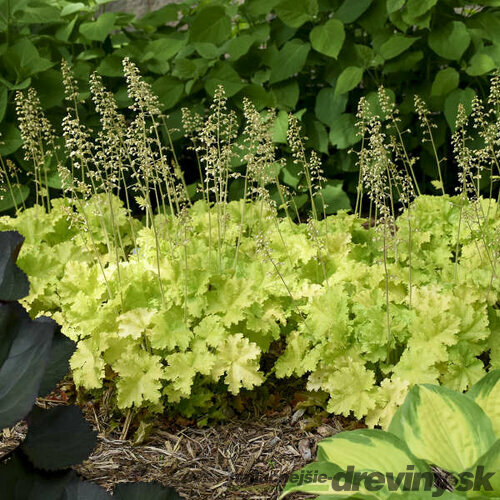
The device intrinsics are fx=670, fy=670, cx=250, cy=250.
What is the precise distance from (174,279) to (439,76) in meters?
1.96

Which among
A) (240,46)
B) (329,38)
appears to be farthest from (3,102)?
(329,38)

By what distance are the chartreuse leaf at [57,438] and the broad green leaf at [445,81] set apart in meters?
2.93

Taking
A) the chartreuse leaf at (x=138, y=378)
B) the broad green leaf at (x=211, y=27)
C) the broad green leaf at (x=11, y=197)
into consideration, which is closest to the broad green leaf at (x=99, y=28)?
the broad green leaf at (x=211, y=27)

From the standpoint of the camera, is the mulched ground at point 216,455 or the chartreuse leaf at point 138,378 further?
the chartreuse leaf at point 138,378

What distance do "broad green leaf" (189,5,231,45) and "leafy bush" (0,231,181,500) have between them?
300 centimetres

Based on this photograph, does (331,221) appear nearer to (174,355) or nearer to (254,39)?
(174,355)

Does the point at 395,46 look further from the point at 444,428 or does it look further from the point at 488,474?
the point at 488,474

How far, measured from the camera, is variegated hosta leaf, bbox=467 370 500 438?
1.36 m

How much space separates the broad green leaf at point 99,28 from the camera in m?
3.63

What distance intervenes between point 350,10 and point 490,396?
269cm

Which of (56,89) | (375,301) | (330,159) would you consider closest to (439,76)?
(330,159)

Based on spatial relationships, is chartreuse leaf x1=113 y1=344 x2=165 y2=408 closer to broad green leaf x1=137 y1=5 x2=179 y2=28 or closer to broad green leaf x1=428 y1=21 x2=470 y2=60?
broad green leaf x1=428 y1=21 x2=470 y2=60

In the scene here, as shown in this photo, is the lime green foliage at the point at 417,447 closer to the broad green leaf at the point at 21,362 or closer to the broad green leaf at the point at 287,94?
the broad green leaf at the point at 21,362

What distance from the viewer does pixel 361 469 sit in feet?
→ 4.01
